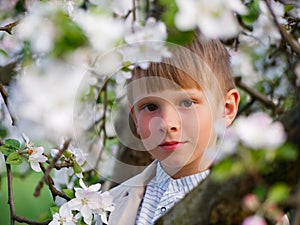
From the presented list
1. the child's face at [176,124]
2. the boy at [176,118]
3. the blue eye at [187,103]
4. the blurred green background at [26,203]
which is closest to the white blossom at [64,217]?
the boy at [176,118]

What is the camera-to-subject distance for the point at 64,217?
5.56 feet

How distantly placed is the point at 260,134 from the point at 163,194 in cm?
71

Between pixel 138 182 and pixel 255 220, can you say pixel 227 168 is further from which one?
pixel 138 182

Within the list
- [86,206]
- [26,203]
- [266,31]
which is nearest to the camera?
[86,206]

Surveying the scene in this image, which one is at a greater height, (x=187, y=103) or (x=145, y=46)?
(x=145, y=46)

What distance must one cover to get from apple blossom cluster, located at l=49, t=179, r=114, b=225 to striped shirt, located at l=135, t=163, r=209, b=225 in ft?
0.28

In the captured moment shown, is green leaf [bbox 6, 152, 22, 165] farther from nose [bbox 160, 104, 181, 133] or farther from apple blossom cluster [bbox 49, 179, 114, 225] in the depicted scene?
nose [bbox 160, 104, 181, 133]

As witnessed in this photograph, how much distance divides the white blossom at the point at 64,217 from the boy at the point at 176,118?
0.11 meters

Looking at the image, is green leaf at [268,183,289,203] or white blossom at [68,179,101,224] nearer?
green leaf at [268,183,289,203]

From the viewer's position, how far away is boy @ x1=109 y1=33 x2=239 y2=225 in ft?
5.22

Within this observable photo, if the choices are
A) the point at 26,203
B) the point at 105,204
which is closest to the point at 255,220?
the point at 105,204

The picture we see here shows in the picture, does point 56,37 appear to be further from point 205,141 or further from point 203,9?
point 205,141

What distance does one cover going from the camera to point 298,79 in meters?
2.67

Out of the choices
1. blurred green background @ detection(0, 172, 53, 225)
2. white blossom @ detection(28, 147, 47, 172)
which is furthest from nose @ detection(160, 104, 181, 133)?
blurred green background @ detection(0, 172, 53, 225)
